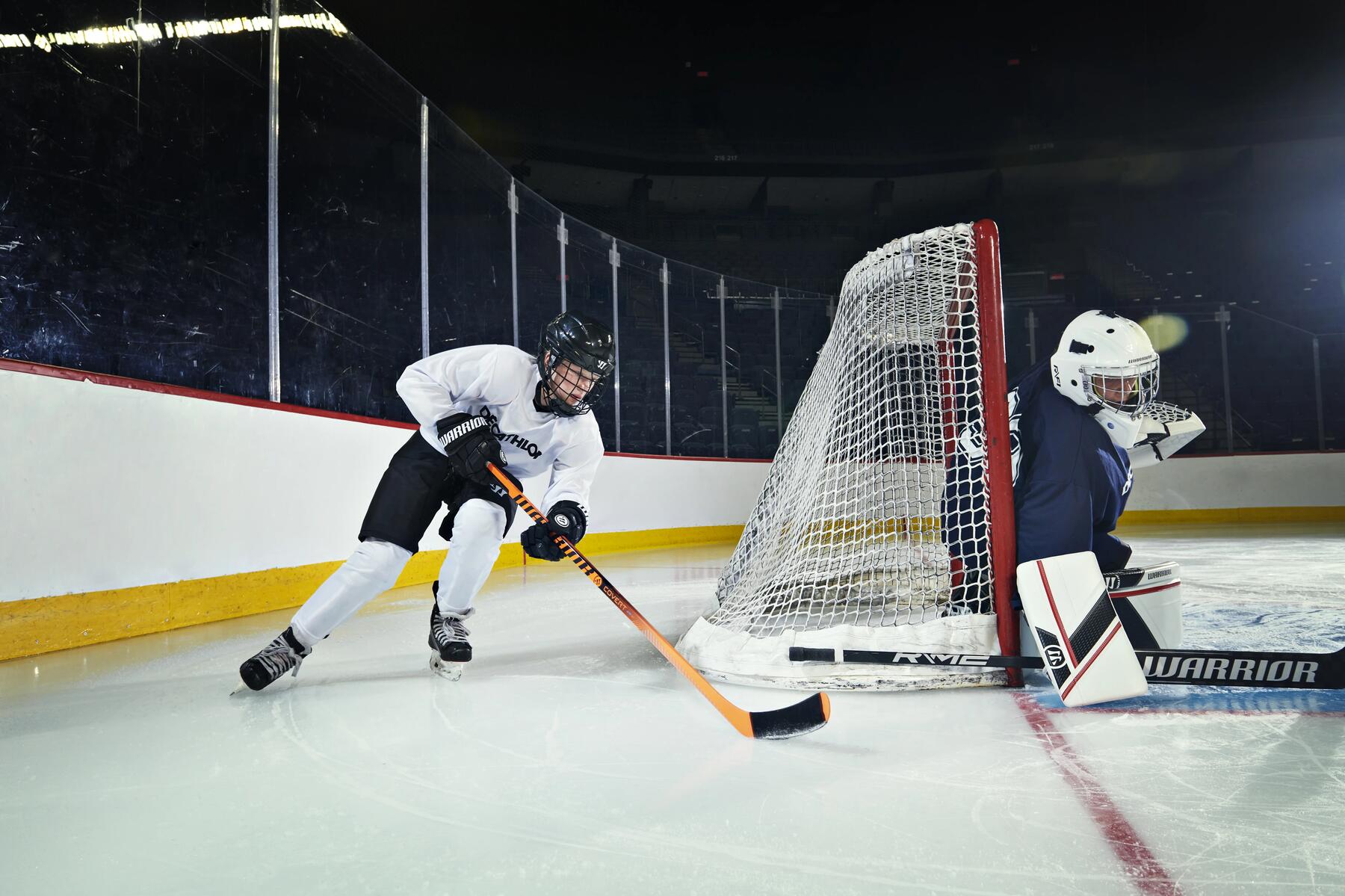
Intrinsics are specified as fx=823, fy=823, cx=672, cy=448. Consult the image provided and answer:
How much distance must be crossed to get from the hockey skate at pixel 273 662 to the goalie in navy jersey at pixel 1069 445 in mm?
1631

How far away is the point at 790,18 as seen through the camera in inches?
482

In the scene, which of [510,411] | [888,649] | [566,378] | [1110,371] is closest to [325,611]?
[510,411]

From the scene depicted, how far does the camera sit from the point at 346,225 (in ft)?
13.7

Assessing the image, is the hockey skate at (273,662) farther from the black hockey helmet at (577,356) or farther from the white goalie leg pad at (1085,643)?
the white goalie leg pad at (1085,643)

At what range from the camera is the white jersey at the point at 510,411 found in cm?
214

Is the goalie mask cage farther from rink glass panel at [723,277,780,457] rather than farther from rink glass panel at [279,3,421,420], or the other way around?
rink glass panel at [723,277,780,457]

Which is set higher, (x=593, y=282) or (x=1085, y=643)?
(x=593, y=282)

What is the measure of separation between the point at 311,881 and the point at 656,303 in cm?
683

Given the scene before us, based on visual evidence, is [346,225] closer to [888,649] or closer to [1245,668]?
[888,649]

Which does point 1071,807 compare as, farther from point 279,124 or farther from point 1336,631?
point 279,124

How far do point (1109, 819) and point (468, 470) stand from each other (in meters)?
1.47

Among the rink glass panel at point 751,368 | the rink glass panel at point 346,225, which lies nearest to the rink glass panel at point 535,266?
the rink glass panel at point 346,225

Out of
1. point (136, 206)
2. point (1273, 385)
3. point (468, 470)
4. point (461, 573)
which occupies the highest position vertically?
point (136, 206)

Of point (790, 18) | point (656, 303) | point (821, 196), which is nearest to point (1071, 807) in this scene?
point (656, 303)
